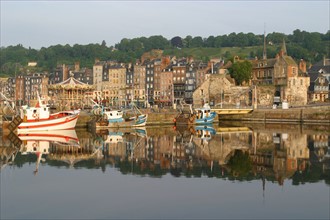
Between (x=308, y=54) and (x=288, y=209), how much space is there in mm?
140380

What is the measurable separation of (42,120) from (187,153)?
23862mm

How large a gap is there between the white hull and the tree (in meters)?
40.2

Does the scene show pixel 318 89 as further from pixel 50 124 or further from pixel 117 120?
pixel 50 124

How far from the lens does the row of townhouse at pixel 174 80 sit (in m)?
90.8

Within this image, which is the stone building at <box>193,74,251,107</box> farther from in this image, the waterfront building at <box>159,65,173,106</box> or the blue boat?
the waterfront building at <box>159,65,173,106</box>

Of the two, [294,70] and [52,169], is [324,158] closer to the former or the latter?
[52,169]

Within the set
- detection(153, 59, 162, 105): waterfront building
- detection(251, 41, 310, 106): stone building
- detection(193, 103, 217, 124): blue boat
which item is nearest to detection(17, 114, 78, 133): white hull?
detection(193, 103, 217, 124): blue boat

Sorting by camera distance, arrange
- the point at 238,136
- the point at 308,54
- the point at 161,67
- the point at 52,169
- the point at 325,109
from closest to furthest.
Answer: the point at 52,169
the point at 238,136
the point at 325,109
the point at 161,67
the point at 308,54

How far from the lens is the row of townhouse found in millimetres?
90800

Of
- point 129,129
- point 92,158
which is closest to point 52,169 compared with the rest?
point 92,158

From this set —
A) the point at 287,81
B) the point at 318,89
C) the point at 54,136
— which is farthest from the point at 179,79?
the point at 54,136

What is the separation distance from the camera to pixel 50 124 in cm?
6053

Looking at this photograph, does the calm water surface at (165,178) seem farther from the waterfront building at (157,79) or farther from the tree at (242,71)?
the waterfront building at (157,79)

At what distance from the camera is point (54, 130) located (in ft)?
200
